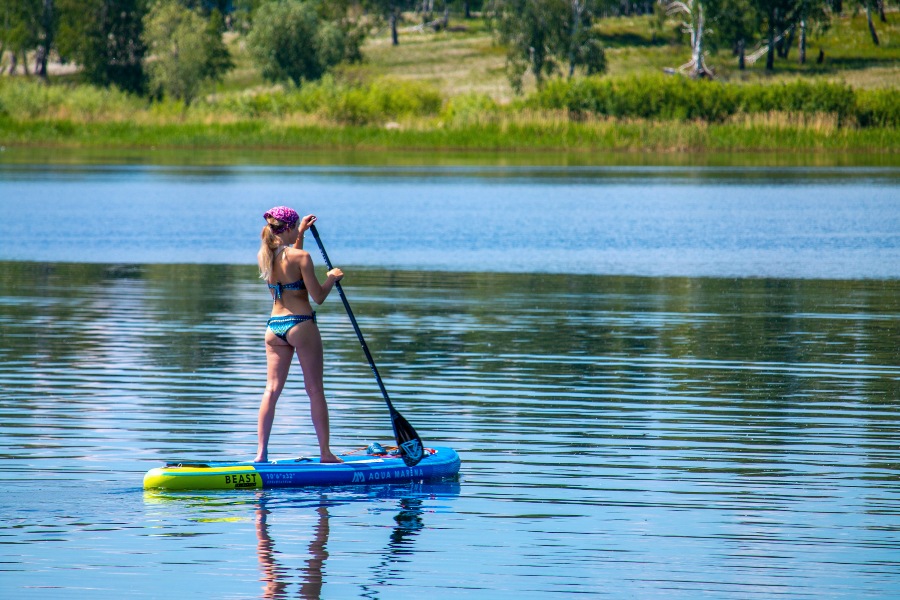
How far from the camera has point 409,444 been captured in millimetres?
11414

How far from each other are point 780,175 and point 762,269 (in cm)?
3155

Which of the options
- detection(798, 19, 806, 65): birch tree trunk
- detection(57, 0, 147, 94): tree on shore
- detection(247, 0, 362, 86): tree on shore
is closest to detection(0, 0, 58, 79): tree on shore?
detection(57, 0, 147, 94): tree on shore

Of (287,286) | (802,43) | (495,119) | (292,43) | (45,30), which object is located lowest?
(495,119)

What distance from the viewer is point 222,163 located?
242 feet

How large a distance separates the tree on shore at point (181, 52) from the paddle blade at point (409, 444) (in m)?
91.0

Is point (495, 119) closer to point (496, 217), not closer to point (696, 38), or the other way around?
point (496, 217)

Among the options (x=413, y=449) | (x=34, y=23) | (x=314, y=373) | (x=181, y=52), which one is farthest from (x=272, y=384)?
(x=34, y=23)

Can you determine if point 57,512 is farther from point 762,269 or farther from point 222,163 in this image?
point 222,163

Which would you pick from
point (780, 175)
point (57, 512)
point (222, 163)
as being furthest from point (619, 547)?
point (222, 163)

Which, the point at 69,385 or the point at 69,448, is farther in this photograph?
the point at 69,385

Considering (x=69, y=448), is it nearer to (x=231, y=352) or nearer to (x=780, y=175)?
(x=231, y=352)

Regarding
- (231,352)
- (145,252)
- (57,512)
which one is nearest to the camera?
(57,512)

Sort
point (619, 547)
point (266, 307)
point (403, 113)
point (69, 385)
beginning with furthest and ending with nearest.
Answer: point (403, 113)
point (266, 307)
point (69, 385)
point (619, 547)

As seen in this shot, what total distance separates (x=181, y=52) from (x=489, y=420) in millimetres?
92578
